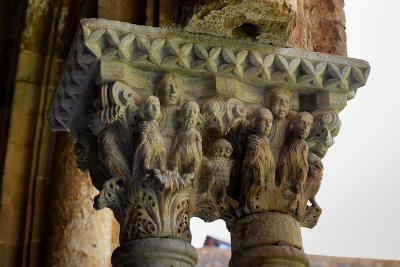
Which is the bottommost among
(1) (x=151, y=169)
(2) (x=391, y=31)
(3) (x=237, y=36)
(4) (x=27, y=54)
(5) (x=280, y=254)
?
(5) (x=280, y=254)

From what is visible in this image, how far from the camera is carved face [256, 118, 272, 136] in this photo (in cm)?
321

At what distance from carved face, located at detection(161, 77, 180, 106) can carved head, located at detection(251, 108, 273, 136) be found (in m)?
0.32

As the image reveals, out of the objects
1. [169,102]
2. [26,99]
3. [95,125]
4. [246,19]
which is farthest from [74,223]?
[246,19]

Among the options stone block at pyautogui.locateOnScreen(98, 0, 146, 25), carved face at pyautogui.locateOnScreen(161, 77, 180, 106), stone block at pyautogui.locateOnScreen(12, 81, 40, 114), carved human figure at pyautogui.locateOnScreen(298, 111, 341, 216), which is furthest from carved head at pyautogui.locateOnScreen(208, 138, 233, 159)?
stone block at pyautogui.locateOnScreen(12, 81, 40, 114)

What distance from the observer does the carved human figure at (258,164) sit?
3.16 metres

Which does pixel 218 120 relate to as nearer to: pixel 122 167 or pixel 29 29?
pixel 122 167

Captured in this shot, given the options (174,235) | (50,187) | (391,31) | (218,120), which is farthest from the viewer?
(391,31)

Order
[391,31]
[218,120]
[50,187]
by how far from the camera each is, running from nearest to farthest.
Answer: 1. [218,120]
2. [50,187]
3. [391,31]

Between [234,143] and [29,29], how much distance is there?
2.30 m

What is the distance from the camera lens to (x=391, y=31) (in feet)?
30.7

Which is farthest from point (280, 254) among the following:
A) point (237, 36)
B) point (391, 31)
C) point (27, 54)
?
point (391, 31)

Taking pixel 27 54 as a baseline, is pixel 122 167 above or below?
below

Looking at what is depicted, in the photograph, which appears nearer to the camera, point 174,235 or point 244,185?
point 174,235

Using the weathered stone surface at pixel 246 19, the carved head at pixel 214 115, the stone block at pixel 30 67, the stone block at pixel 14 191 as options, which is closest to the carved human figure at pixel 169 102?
the carved head at pixel 214 115
